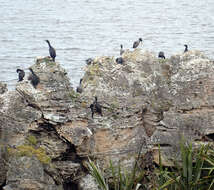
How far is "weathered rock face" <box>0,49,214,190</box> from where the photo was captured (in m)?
10.1

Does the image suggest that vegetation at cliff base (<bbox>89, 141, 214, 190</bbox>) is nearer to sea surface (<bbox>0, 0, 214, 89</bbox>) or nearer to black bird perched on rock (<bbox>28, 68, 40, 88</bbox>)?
black bird perched on rock (<bbox>28, 68, 40, 88</bbox>)

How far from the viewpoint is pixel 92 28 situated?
34281 millimetres

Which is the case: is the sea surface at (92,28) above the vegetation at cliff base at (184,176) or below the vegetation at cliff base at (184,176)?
above

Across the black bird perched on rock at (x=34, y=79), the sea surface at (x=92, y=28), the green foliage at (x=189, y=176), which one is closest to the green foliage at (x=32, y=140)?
the black bird perched on rock at (x=34, y=79)

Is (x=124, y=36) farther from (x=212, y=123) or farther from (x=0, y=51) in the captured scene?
(x=212, y=123)

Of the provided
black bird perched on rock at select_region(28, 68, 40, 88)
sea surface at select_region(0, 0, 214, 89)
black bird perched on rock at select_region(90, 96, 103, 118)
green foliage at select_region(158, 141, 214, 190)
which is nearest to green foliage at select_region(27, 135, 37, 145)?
black bird perched on rock at select_region(28, 68, 40, 88)

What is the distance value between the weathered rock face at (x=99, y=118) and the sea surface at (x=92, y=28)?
35.8 feet

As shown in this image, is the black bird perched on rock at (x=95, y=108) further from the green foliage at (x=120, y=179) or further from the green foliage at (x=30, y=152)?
the green foliage at (x=30, y=152)

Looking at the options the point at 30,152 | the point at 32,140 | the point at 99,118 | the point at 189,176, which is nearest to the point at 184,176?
the point at 189,176

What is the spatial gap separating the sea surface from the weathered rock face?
10.9 m

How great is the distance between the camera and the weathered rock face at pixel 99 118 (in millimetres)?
10094

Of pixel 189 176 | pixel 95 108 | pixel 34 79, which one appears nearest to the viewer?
pixel 189 176

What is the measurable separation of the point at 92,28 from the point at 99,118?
24.4 metres

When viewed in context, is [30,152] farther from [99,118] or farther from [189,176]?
[189,176]
